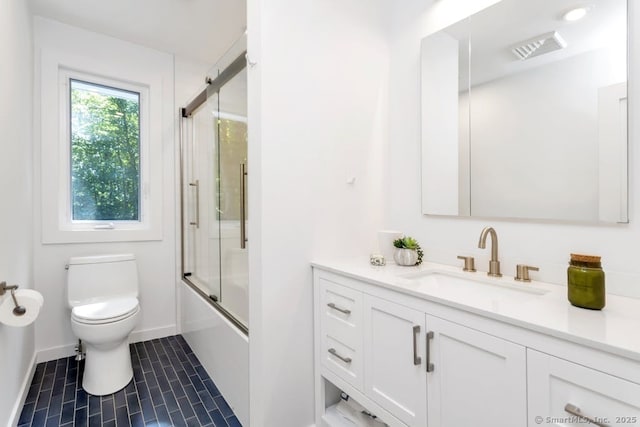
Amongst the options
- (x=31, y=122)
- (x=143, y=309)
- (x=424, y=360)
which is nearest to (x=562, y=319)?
(x=424, y=360)

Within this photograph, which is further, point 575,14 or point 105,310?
point 105,310

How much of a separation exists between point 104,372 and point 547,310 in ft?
7.91

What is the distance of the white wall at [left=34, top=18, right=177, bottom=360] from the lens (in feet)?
7.55

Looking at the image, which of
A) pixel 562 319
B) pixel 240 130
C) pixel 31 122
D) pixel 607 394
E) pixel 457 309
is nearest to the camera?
pixel 607 394

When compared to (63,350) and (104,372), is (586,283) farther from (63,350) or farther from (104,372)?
(63,350)

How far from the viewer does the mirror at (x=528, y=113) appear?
3.51 ft

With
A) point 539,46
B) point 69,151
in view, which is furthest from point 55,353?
point 539,46

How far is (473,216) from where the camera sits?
1459mm

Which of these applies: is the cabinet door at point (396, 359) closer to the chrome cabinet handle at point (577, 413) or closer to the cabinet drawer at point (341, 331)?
the cabinet drawer at point (341, 331)

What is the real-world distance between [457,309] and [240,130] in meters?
1.60

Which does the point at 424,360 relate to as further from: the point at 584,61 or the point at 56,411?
the point at 56,411

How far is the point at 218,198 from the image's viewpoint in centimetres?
229

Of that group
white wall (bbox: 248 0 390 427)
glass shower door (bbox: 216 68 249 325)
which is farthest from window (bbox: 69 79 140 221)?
white wall (bbox: 248 0 390 427)

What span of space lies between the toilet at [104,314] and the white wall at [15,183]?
0.92 feet
